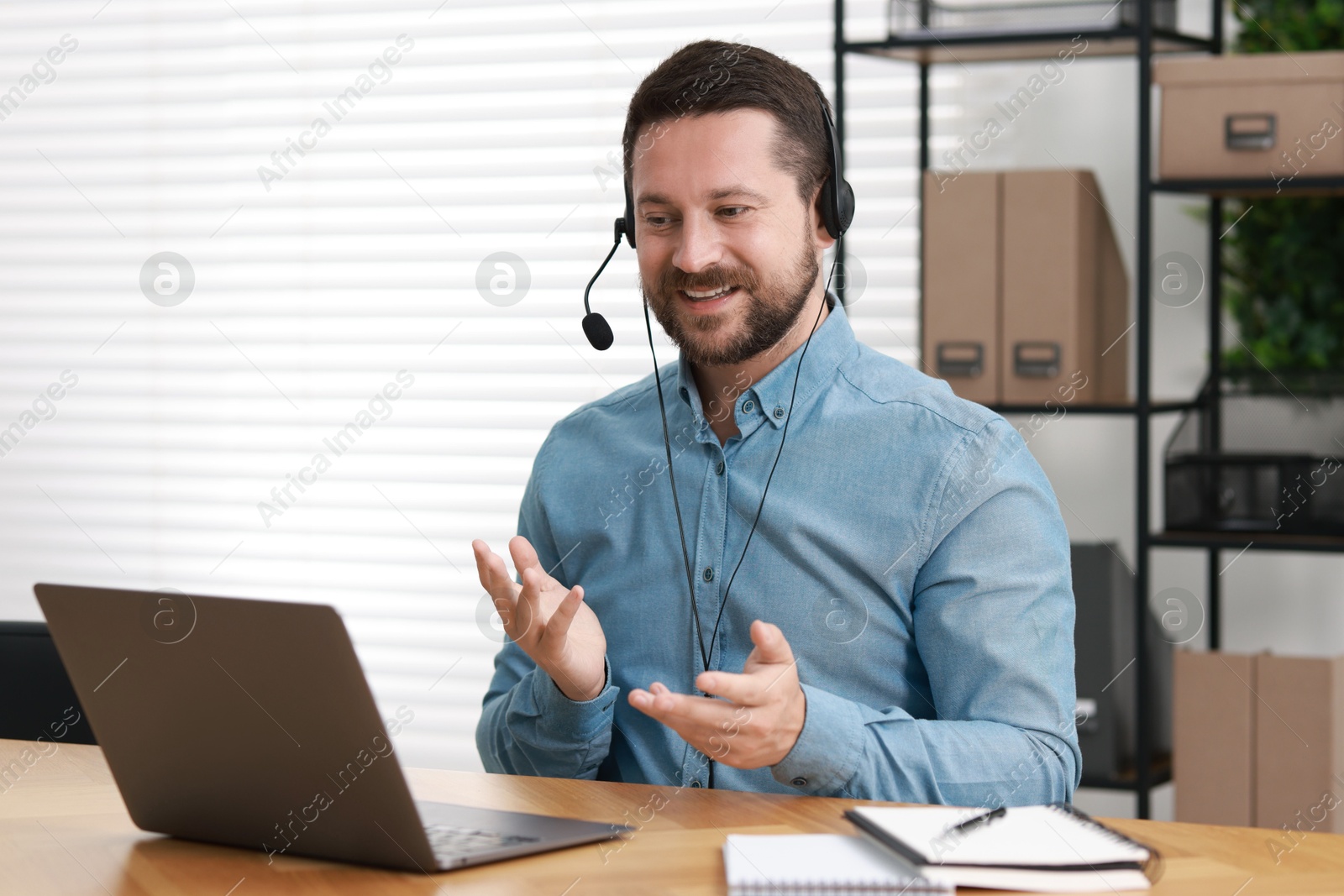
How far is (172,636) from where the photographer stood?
88 cm

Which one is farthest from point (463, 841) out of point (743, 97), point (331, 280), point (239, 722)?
point (331, 280)

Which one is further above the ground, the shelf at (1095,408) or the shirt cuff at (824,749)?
the shelf at (1095,408)

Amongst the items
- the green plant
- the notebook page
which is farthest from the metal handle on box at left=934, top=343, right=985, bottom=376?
the notebook page

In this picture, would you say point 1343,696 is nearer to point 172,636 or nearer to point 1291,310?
point 1291,310

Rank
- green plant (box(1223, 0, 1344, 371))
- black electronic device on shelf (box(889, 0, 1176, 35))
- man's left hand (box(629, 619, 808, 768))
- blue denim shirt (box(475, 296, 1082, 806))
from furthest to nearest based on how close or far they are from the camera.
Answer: green plant (box(1223, 0, 1344, 371)) < black electronic device on shelf (box(889, 0, 1176, 35)) < blue denim shirt (box(475, 296, 1082, 806)) < man's left hand (box(629, 619, 808, 768))

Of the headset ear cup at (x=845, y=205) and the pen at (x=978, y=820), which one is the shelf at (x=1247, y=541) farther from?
the pen at (x=978, y=820)

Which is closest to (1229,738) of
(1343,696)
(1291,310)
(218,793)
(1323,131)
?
(1343,696)

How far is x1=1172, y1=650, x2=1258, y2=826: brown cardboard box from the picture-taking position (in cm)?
203

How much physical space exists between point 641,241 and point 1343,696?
52.7 inches

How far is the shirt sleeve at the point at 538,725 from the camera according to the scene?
1.27m

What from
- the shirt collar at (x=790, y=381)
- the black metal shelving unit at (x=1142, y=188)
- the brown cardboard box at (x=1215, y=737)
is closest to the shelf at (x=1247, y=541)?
the black metal shelving unit at (x=1142, y=188)

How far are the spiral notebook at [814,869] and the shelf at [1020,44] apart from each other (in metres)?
1.57

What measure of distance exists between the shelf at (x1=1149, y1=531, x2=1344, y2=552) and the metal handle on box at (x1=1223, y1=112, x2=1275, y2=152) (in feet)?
1.94

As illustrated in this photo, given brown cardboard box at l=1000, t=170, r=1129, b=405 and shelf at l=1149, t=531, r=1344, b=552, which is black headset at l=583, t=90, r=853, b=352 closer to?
brown cardboard box at l=1000, t=170, r=1129, b=405
